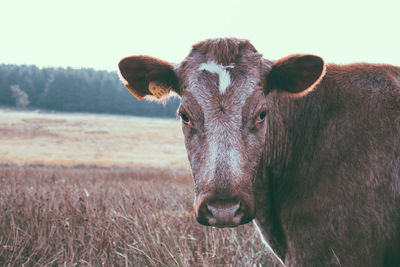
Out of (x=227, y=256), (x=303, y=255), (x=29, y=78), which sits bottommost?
(x=29, y=78)

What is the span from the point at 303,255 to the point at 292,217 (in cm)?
31

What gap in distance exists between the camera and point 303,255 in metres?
3.11

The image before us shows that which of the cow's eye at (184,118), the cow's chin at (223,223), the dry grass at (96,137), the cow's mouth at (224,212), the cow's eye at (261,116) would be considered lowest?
the dry grass at (96,137)

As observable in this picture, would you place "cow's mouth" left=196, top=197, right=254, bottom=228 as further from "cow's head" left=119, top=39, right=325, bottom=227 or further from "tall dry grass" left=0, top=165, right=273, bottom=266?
"tall dry grass" left=0, top=165, right=273, bottom=266

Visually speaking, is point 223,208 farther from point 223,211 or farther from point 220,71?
point 220,71

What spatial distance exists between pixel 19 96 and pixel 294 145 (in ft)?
276

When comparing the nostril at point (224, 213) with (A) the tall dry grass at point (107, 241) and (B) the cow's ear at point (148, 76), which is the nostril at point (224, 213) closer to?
(A) the tall dry grass at point (107, 241)

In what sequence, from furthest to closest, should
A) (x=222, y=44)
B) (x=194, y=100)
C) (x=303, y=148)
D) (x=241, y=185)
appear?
(x=303, y=148), (x=222, y=44), (x=194, y=100), (x=241, y=185)

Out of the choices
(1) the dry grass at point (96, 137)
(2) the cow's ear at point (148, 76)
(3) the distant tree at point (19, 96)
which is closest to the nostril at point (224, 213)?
Answer: (2) the cow's ear at point (148, 76)

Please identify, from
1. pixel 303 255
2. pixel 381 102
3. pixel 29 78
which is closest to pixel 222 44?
pixel 381 102

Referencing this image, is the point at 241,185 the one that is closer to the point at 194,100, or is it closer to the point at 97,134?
the point at 194,100

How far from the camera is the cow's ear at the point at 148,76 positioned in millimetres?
3383

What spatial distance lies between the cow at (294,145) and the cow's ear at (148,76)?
10mm

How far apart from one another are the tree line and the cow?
7828 centimetres
